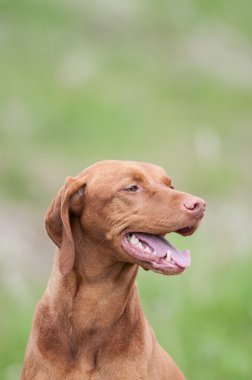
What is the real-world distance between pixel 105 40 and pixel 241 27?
249cm

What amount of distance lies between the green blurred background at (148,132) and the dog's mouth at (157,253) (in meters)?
2.67

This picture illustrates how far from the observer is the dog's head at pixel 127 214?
797 cm

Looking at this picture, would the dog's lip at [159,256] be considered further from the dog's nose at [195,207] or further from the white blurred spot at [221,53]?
the white blurred spot at [221,53]

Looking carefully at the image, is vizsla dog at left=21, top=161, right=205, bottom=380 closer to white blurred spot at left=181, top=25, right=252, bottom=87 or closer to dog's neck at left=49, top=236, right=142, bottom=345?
dog's neck at left=49, top=236, right=142, bottom=345

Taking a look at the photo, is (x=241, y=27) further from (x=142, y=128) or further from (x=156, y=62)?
(x=142, y=128)

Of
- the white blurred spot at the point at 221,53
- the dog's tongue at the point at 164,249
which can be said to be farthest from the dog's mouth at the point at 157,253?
the white blurred spot at the point at 221,53

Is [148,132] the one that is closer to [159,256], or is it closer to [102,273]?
[102,273]

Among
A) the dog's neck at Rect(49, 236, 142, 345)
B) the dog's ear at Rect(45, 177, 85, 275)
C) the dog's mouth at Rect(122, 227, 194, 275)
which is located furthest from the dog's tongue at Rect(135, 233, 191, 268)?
the dog's ear at Rect(45, 177, 85, 275)

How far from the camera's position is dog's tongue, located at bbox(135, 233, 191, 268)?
314 inches

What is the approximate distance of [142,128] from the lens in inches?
715

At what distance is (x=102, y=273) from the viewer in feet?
27.2

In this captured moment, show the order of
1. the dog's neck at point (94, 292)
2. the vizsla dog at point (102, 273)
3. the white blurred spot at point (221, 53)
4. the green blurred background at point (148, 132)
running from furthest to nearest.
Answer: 1. the white blurred spot at point (221, 53)
2. the green blurred background at point (148, 132)
3. the dog's neck at point (94, 292)
4. the vizsla dog at point (102, 273)

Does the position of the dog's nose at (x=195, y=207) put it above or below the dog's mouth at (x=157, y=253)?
above

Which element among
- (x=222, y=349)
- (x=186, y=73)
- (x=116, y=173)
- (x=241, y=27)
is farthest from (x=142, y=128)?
(x=116, y=173)
